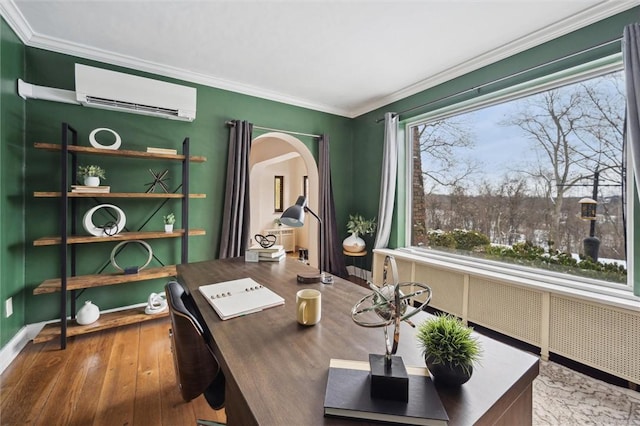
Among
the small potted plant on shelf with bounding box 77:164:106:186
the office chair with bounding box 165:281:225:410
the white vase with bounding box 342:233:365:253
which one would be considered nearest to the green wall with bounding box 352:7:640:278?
the white vase with bounding box 342:233:365:253

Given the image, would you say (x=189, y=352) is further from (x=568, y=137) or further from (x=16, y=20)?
(x=568, y=137)

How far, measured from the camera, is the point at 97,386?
1.78 m

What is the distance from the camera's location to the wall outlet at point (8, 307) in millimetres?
2070

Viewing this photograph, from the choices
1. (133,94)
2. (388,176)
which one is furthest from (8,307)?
(388,176)

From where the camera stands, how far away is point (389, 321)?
75 centimetres

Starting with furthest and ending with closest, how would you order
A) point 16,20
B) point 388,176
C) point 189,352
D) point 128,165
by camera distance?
point 388,176, point 128,165, point 16,20, point 189,352

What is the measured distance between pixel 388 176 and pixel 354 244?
1.09 meters

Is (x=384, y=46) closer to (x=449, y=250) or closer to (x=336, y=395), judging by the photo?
(x=449, y=250)

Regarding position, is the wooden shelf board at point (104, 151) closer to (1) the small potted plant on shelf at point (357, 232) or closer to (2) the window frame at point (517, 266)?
(1) the small potted plant on shelf at point (357, 232)

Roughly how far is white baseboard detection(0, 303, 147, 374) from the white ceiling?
2475 mm

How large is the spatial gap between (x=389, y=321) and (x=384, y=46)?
2.58m

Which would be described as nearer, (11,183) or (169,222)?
(11,183)

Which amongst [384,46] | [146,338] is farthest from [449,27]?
[146,338]

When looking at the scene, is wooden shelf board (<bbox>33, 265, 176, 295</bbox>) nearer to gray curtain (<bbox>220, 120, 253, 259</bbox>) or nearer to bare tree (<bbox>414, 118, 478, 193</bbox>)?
gray curtain (<bbox>220, 120, 253, 259</bbox>)
